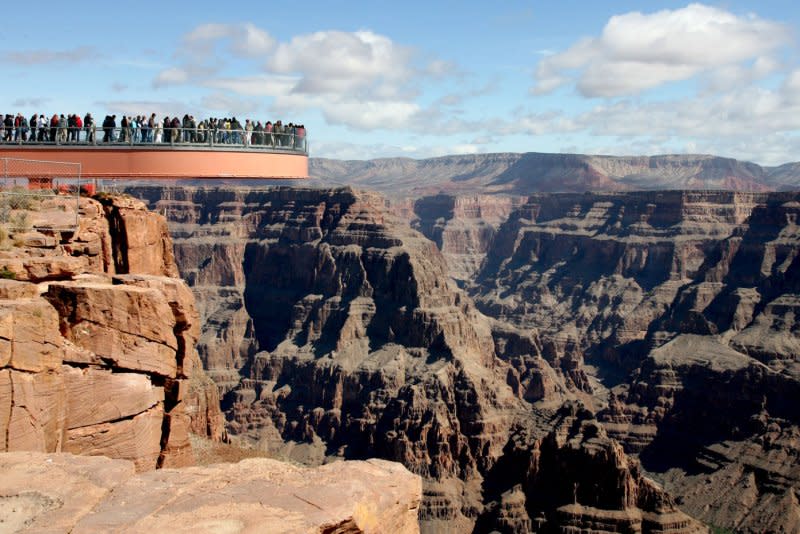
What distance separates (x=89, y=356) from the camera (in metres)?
28.0

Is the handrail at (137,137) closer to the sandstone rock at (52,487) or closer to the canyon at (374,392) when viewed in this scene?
the canyon at (374,392)

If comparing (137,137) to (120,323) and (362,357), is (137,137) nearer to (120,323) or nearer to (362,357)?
(120,323)

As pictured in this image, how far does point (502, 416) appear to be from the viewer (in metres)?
132

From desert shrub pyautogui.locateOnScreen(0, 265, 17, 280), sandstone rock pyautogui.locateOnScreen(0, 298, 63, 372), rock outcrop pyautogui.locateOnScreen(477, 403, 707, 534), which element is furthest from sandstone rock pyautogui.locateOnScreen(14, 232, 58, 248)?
rock outcrop pyautogui.locateOnScreen(477, 403, 707, 534)

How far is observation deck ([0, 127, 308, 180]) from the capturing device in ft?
153

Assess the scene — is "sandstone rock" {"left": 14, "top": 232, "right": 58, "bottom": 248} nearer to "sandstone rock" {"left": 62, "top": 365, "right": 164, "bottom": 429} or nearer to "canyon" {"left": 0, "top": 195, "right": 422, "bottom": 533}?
"canyon" {"left": 0, "top": 195, "right": 422, "bottom": 533}

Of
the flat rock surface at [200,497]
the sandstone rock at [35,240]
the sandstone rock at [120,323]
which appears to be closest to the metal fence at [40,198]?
the sandstone rock at [35,240]

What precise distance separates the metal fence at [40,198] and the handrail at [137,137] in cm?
201

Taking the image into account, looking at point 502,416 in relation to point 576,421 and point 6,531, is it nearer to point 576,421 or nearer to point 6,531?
point 576,421

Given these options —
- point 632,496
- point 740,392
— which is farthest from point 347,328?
point 632,496

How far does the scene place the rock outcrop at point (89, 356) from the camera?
82.6 ft

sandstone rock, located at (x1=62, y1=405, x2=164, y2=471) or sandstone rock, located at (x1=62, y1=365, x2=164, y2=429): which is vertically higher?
sandstone rock, located at (x1=62, y1=365, x2=164, y2=429)

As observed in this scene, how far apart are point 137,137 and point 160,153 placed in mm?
1373

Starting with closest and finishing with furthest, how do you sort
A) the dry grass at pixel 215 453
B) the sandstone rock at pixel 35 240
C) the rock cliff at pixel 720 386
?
the sandstone rock at pixel 35 240
the dry grass at pixel 215 453
the rock cliff at pixel 720 386
